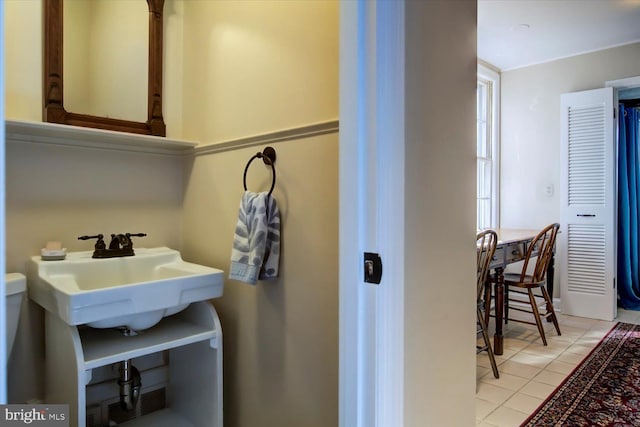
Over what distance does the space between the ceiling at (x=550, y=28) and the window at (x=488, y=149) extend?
32 cm

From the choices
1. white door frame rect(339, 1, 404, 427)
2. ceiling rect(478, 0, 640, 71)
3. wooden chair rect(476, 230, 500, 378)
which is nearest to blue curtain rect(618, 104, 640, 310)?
ceiling rect(478, 0, 640, 71)

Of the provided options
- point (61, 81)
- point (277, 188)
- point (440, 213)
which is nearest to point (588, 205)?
point (440, 213)

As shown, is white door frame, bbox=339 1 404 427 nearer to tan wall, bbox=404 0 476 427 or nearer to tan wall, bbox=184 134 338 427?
tan wall, bbox=404 0 476 427

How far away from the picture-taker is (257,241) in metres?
1.46

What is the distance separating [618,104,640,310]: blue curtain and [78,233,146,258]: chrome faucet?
15.1ft

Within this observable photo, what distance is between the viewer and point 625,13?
3037 millimetres

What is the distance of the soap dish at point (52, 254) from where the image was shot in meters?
1.59

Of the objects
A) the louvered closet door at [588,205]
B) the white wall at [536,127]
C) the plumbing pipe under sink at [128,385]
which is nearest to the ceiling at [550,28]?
the white wall at [536,127]

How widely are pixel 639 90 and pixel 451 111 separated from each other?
396 centimetres

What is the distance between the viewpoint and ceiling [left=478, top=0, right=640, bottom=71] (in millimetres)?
2898

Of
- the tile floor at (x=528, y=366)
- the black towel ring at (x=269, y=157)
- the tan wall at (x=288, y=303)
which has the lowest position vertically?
the tile floor at (x=528, y=366)

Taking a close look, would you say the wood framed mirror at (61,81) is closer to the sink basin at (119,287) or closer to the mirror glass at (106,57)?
the mirror glass at (106,57)

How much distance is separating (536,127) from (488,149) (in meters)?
0.50

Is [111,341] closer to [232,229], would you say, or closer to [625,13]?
[232,229]
